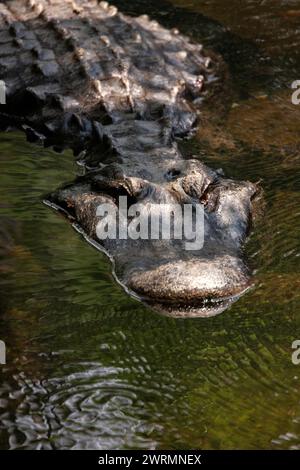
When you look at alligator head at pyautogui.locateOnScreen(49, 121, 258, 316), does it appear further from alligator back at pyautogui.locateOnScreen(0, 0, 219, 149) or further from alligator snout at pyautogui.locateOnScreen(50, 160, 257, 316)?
alligator back at pyautogui.locateOnScreen(0, 0, 219, 149)

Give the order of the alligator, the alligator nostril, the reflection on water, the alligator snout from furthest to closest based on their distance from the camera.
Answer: the alligator nostril < the alligator < the alligator snout < the reflection on water

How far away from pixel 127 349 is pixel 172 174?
1.53 m

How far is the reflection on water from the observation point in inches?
133

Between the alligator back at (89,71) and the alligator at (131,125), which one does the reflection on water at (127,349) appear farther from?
the alligator back at (89,71)

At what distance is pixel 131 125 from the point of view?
6.05 metres

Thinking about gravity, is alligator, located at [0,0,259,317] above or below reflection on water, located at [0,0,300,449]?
above

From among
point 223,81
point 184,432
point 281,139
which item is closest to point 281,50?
point 223,81

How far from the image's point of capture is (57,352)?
3.83 meters

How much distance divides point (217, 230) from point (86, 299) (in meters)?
0.87

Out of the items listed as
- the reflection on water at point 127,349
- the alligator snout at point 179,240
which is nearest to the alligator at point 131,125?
the alligator snout at point 179,240

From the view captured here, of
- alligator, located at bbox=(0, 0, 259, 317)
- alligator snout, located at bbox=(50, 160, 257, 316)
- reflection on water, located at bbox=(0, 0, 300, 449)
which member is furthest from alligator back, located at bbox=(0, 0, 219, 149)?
alligator snout, located at bbox=(50, 160, 257, 316)

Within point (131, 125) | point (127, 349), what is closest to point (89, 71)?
point (131, 125)
